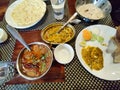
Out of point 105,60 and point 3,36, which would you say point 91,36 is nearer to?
point 105,60

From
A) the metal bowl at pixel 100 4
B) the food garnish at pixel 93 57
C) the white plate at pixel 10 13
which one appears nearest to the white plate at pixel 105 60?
the food garnish at pixel 93 57

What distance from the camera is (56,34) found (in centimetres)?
99

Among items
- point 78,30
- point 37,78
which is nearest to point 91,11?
point 78,30

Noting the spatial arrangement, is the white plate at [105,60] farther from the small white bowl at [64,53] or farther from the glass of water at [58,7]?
the glass of water at [58,7]

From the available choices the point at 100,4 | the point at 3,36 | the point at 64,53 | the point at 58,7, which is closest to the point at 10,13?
the point at 3,36

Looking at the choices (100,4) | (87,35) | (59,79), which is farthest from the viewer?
(100,4)

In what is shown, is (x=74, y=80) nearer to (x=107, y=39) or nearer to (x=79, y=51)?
(x=79, y=51)

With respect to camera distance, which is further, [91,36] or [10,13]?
[10,13]

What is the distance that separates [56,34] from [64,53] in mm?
149

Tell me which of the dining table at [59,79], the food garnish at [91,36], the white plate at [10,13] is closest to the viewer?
the dining table at [59,79]

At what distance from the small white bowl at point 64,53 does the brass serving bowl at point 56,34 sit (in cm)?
5

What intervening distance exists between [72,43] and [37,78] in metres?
0.32

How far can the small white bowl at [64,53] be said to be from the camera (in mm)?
874

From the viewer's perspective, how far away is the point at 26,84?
822 millimetres
